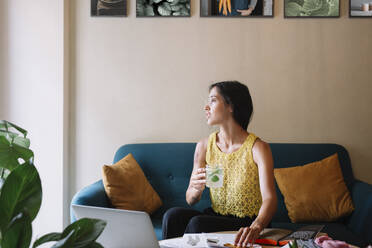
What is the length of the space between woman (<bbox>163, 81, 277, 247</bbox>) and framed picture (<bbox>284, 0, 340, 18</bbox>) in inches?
51.2

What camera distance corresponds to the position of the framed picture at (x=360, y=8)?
315cm

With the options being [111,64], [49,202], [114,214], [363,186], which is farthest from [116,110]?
[114,214]

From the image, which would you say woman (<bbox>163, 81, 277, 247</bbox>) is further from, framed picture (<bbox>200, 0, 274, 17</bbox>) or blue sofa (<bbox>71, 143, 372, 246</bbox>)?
framed picture (<bbox>200, 0, 274, 17</bbox>)

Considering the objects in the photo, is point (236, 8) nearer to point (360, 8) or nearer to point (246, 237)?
point (360, 8)

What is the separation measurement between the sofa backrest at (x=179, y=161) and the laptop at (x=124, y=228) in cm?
169

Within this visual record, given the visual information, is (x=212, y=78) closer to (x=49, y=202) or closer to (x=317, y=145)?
(x=317, y=145)

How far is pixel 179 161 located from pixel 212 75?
0.75 meters

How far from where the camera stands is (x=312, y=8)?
3148mm

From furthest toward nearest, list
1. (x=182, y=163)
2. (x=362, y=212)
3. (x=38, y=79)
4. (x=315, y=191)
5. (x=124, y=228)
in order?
(x=38, y=79) < (x=182, y=163) < (x=315, y=191) < (x=362, y=212) < (x=124, y=228)

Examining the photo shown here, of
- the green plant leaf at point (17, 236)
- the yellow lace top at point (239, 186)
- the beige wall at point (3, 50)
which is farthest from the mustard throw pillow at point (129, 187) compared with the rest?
the green plant leaf at point (17, 236)

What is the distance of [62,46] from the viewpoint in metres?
3.12

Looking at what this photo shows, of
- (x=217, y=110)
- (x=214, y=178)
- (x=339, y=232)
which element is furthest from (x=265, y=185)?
(x=339, y=232)

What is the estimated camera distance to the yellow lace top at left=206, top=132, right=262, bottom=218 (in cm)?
201

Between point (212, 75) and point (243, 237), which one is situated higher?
point (212, 75)
